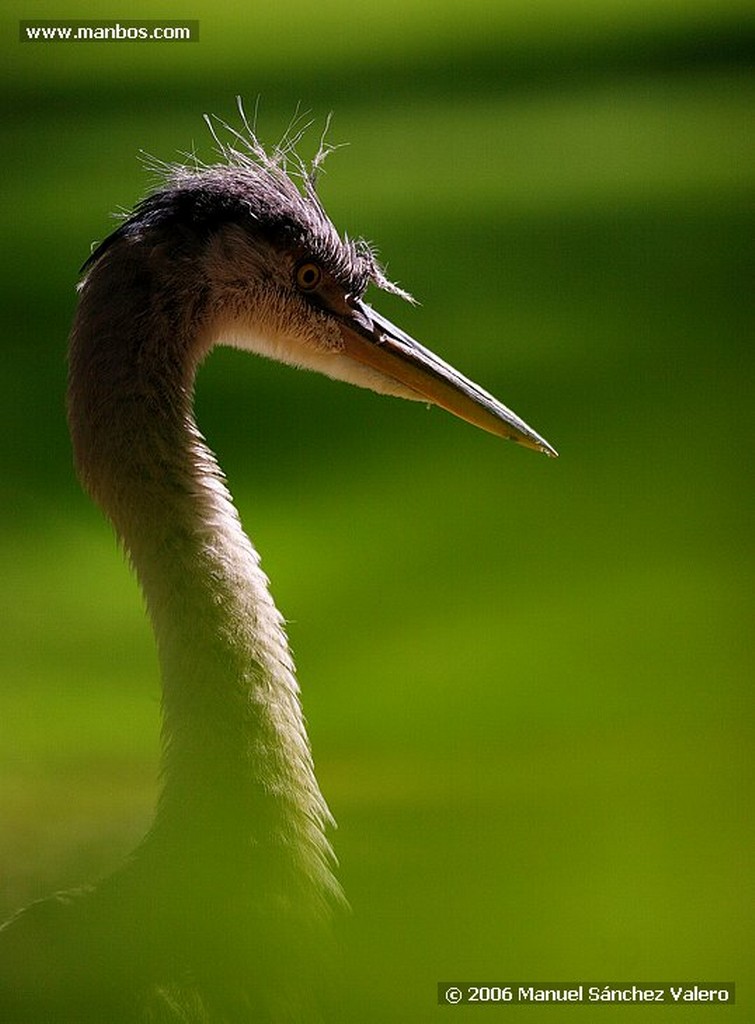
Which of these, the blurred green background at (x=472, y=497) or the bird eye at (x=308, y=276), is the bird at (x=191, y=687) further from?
the blurred green background at (x=472, y=497)

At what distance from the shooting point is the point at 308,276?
44.8 inches

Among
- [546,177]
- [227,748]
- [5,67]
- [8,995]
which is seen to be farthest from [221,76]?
[8,995]

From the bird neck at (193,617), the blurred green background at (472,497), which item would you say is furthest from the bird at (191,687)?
the blurred green background at (472,497)

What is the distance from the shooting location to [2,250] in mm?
1358

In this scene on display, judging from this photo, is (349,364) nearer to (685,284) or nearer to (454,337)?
(454,337)

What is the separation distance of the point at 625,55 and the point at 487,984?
954 mm

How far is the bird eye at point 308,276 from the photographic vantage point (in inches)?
44.4

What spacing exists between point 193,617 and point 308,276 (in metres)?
0.32

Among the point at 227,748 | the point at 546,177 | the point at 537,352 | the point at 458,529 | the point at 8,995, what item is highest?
the point at 546,177

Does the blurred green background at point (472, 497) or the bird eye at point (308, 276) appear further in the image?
the blurred green background at point (472, 497)

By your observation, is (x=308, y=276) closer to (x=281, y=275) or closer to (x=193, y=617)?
(x=281, y=275)

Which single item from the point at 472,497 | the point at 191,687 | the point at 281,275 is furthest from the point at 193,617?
the point at 472,497

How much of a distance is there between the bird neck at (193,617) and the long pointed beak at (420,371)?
166 millimetres

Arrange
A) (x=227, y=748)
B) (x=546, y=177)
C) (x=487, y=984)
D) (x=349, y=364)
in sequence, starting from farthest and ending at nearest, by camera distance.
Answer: (x=546, y=177), (x=487, y=984), (x=349, y=364), (x=227, y=748)
